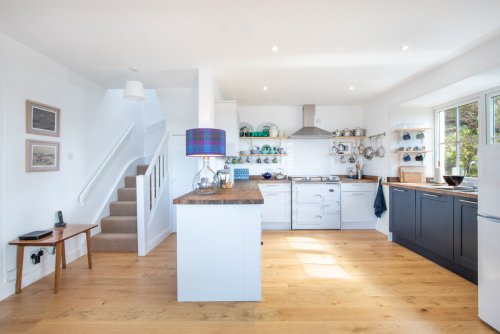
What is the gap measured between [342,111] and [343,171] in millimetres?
1278

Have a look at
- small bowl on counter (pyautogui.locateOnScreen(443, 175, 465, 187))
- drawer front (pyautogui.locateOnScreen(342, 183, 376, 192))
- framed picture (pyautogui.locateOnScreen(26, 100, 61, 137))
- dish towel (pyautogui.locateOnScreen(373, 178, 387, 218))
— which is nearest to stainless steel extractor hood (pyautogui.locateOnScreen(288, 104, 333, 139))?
drawer front (pyautogui.locateOnScreen(342, 183, 376, 192))

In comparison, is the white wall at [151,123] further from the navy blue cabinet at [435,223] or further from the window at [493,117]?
the window at [493,117]

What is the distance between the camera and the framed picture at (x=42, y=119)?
2514mm

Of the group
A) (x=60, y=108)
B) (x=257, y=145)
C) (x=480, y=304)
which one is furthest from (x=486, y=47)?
(x=60, y=108)

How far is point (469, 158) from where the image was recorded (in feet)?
10.8

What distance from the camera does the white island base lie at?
2.11 m

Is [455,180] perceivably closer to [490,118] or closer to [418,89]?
[490,118]

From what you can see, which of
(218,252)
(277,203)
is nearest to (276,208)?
(277,203)

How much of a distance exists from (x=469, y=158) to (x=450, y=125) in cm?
61

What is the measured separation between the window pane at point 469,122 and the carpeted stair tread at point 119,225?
192 inches

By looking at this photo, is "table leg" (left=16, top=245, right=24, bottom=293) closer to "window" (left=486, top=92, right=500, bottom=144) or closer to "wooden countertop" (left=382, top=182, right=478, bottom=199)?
"wooden countertop" (left=382, top=182, right=478, bottom=199)

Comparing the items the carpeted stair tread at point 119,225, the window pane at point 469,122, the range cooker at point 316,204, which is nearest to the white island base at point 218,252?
the carpeted stair tread at point 119,225

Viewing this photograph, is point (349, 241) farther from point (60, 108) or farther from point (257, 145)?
point (60, 108)

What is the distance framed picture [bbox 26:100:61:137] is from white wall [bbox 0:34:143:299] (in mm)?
60
